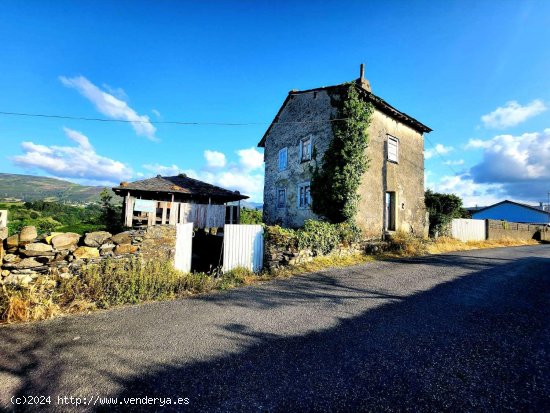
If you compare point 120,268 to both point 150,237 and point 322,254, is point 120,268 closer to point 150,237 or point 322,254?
point 150,237

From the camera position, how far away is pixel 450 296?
5695 millimetres

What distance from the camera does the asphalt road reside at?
97.6 inches

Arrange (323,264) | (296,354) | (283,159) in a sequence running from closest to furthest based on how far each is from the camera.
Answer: (296,354)
(323,264)
(283,159)

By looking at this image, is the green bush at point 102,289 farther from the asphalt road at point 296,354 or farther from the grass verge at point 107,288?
the asphalt road at point 296,354

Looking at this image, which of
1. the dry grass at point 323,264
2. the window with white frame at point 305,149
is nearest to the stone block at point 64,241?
the dry grass at point 323,264

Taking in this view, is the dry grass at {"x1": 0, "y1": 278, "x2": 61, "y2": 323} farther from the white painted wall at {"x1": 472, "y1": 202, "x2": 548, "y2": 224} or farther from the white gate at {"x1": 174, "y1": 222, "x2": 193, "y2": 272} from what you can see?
the white painted wall at {"x1": 472, "y1": 202, "x2": 548, "y2": 224}

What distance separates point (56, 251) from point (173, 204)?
7.29m

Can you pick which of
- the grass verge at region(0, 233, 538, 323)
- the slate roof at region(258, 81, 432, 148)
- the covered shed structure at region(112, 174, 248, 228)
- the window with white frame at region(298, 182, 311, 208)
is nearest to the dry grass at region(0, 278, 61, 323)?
the grass verge at region(0, 233, 538, 323)

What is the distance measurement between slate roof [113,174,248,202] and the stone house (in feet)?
10.4

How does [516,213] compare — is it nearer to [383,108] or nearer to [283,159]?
[383,108]

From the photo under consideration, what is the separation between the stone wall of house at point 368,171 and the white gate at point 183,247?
7717 millimetres

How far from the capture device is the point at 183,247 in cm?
718

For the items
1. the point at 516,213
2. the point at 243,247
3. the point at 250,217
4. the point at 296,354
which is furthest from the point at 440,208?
the point at 516,213

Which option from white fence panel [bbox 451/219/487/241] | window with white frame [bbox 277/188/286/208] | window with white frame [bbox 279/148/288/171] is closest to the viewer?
window with white frame [bbox 277/188/286/208]
